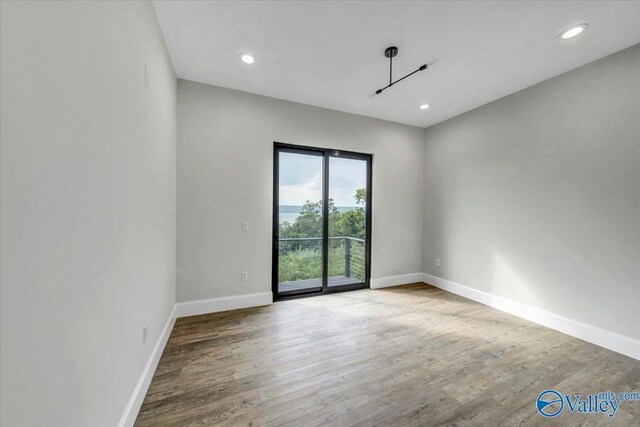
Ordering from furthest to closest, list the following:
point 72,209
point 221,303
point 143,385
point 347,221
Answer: point 347,221, point 221,303, point 143,385, point 72,209

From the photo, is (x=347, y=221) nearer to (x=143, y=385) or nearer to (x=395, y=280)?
(x=395, y=280)

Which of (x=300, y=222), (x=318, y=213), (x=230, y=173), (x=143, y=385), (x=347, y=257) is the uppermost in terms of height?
(x=230, y=173)

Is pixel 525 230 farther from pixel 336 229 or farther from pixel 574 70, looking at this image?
pixel 336 229

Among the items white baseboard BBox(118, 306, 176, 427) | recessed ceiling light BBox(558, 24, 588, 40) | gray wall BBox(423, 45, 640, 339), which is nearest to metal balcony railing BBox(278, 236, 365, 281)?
gray wall BBox(423, 45, 640, 339)

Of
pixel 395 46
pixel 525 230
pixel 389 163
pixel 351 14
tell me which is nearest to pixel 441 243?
pixel 525 230

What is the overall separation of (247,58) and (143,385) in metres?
2.96

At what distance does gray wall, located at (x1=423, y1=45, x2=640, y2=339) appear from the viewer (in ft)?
7.44

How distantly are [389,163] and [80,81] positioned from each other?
388 centimetres

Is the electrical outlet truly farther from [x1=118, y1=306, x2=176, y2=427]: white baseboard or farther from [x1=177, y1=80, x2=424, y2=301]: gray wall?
[x1=118, y1=306, x2=176, y2=427]: white baseboard

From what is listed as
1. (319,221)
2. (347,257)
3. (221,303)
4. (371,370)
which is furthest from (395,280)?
(221,303)

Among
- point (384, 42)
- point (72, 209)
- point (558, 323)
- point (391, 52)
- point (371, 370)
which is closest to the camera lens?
point (72, 209)

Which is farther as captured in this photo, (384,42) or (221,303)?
(221,303)

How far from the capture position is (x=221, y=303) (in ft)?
10.1

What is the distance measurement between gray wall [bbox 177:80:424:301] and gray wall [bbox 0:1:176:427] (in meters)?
1.25
